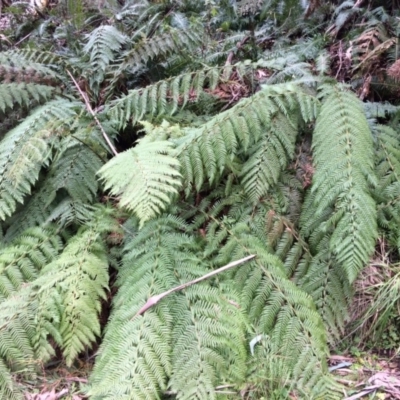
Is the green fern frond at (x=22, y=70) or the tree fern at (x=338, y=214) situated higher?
the green fern frond at (x=22, y=70)

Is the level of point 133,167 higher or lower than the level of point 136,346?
higher

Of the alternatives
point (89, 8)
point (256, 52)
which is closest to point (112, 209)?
point (256, 52)

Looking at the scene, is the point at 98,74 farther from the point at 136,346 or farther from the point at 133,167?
the point at 136,346

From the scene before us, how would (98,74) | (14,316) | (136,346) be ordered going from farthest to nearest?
(98,74)
(14,316)
(136,346)

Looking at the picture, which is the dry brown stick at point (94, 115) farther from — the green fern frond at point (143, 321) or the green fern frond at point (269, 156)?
the green fern frond at point (269, 156)

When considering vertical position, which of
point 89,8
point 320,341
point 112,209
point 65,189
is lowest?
point 320,341

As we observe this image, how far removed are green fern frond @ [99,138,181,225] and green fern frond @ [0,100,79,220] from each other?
0.51 metres

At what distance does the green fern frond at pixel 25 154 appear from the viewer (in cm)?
225

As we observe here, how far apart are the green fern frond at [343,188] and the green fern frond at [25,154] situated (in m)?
1.46

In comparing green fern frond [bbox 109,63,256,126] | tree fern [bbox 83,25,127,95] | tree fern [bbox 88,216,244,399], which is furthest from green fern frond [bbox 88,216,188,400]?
tree fern [bbox 83,25,127,95]

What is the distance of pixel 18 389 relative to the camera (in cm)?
178

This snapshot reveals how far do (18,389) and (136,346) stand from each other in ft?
1.83

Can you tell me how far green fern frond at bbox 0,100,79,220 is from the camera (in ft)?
7.39

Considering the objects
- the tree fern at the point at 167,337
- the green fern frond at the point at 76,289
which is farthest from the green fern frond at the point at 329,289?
the green fern frond at the point at 76,289
